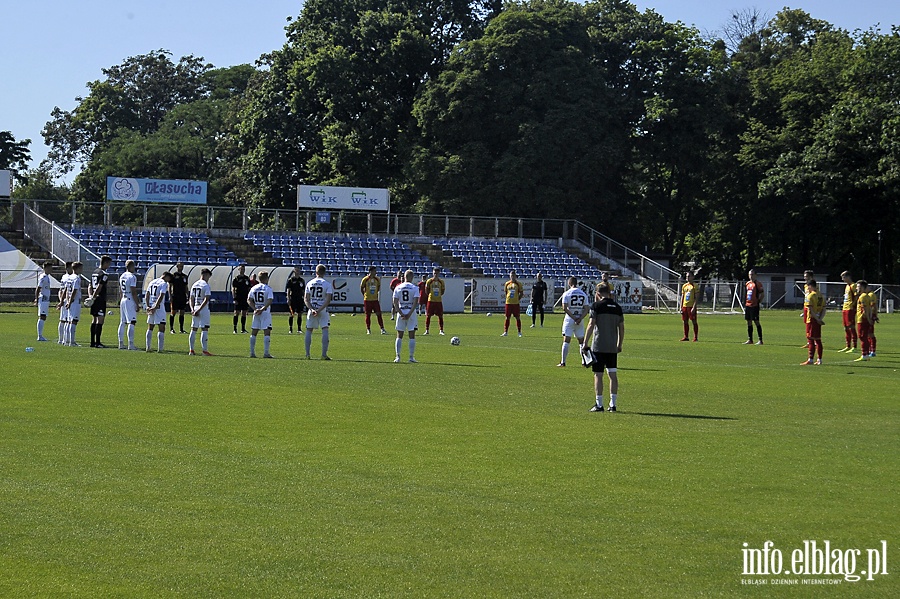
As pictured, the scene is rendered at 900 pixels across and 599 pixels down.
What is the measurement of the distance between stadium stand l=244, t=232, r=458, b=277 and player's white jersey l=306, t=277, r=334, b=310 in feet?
121

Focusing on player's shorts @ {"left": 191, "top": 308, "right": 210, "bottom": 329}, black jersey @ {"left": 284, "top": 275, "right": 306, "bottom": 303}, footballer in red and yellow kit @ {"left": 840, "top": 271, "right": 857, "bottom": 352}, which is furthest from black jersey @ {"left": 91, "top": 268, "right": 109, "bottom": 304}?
footballer in red and yellow kit @ {"left": 840, "top": 271, "right": 857, "bottom": 352}

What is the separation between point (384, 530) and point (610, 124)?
66043 mm

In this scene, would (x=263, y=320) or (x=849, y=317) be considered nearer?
(x=263, y=320)

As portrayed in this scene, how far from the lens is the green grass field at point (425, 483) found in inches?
300

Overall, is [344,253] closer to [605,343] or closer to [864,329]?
[864,329]

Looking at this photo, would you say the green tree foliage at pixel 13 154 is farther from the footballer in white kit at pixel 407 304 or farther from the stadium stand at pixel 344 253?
the footballer in white kit at pixel 407 304

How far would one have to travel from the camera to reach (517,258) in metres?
66.9

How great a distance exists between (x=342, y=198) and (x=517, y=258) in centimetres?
1079

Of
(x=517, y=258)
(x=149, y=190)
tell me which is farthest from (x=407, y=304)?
(x=149, y=190)

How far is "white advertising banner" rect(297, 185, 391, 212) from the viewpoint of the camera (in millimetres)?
67062

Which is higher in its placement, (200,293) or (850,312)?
(200,293)

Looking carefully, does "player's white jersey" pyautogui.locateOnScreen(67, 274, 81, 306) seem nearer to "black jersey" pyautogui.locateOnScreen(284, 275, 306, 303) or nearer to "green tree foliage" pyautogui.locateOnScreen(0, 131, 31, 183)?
"black jersey" pyautogui.locateOnScreen(284, 275, 306, 303)

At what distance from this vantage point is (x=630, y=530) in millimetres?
8836

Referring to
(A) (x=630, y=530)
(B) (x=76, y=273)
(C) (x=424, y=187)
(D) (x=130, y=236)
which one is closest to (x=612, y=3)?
(C) (x=424, y=187)
